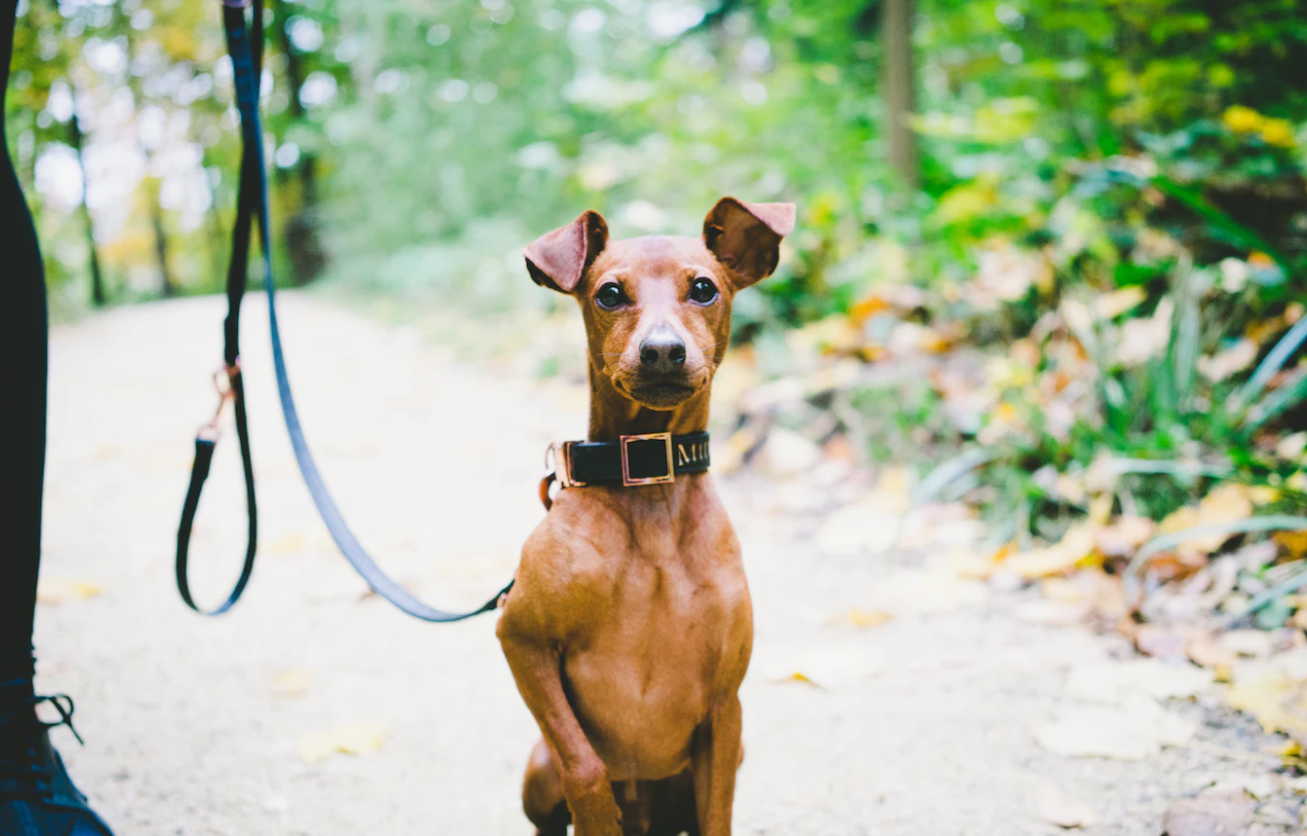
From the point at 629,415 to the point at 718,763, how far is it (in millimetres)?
570

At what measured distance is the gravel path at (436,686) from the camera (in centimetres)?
183

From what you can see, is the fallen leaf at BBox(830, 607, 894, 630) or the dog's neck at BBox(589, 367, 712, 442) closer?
the dog's neck at BBox(589, 367, 712, 442)

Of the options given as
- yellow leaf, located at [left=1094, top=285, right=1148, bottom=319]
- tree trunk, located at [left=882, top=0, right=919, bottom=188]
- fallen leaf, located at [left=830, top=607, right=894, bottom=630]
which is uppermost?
tree trunk, located at [left=882, top=0, right=919, bottom=188]

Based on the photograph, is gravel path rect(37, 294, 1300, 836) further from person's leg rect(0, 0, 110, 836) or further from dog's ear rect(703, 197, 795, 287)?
dog's ear rect(703, 197, 795, 287)

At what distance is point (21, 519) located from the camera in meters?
1.55

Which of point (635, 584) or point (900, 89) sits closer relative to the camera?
point (635, 584)

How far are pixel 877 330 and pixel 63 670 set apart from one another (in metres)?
3.57

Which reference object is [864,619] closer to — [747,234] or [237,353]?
[747,234]

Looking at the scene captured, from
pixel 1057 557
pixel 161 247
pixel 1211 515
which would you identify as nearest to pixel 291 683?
pixel 1057 557

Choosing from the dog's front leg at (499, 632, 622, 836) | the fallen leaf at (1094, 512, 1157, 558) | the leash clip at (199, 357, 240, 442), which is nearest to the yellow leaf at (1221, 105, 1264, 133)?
the fallen leaf at (1094, 512, 1157, 558)

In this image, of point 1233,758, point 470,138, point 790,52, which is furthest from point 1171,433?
point 470,138

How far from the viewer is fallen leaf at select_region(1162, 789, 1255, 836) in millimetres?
1607

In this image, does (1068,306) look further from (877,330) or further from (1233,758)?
(1233,758)

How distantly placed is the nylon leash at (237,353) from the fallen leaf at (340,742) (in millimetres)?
447
